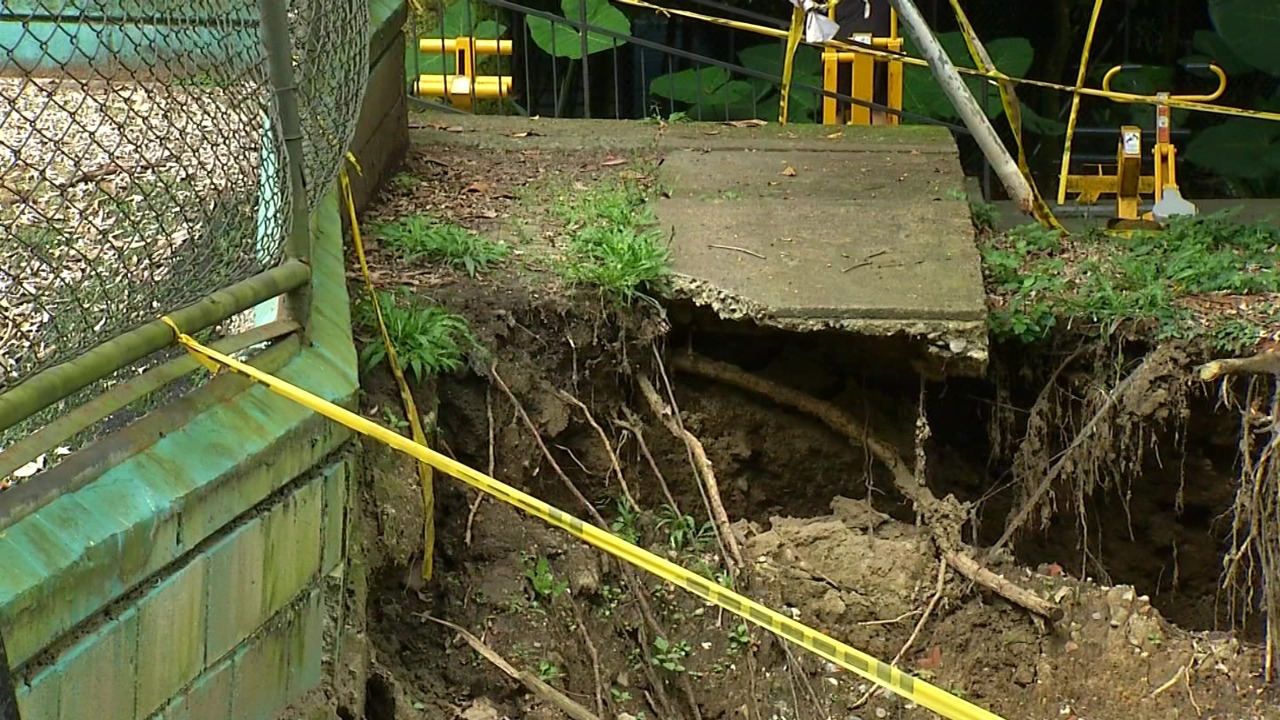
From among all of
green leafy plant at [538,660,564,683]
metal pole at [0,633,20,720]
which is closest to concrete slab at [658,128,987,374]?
green leafy plant at [538,660,564,683]

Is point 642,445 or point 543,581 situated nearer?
point 543,581

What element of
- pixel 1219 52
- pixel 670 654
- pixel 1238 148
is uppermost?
pixel 1219 52

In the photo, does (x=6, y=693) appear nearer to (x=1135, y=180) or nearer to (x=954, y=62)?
(x=1135, y=180)

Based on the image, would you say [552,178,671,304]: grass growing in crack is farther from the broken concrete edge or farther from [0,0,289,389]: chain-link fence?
[0,0,289,389]: chain-link fence

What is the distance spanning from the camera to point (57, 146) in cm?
206

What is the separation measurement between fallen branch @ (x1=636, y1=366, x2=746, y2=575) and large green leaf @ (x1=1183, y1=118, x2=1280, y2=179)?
5.41 meters

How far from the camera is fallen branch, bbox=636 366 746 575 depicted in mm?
4090

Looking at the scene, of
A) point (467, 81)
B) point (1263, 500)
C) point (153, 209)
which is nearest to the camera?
point (153, 209)

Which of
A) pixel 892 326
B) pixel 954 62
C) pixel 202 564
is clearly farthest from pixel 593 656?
pixel 954 62

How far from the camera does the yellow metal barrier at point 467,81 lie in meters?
6.78

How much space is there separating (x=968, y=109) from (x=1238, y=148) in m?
4.05

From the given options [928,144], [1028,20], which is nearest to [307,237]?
[928,144]

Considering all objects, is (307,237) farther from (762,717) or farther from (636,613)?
(762,717)

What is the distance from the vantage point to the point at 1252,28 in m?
8.05
